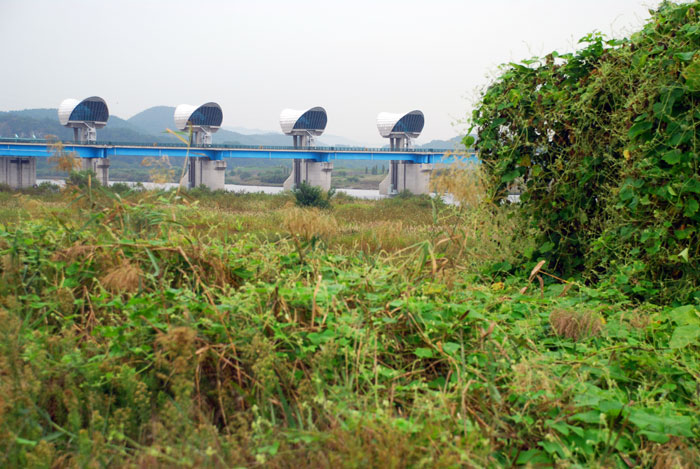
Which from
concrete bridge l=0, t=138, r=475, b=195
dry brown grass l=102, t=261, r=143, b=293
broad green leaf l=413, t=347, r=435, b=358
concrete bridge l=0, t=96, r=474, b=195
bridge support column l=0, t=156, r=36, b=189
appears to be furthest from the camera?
bridge support column l=0, t=156, r=36, b=189

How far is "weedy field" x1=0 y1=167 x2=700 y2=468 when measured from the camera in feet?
6.53

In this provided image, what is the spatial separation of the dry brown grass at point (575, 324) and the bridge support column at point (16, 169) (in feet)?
194

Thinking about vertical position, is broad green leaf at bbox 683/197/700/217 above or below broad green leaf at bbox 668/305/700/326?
above

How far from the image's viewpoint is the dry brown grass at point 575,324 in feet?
11.1

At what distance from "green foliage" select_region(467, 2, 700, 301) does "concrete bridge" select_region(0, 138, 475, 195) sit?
138ft

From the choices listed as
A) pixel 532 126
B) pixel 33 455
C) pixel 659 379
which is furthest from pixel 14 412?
pixel 532 126

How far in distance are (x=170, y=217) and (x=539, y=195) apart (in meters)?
3.68

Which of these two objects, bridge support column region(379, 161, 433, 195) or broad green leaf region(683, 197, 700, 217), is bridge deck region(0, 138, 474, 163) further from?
broad green leaf region(683, 197, 700, 217)

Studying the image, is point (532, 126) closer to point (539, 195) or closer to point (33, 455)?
point (539, 195)

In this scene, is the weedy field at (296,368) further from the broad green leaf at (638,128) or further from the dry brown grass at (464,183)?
the dry brown grass at (464,183)

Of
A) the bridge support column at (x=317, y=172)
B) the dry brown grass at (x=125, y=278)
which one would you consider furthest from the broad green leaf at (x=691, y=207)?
the bridge support column at (x=317, y=172)

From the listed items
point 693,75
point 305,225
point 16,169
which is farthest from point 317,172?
point 305,225

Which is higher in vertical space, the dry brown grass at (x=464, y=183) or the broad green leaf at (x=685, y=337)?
the dry brown grass at (x=464, y=183)

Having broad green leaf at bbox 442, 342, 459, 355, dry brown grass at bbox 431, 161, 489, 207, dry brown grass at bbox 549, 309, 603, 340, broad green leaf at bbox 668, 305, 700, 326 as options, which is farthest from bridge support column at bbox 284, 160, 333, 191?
broad green leaf at bbox 442, 342, 459, 355
